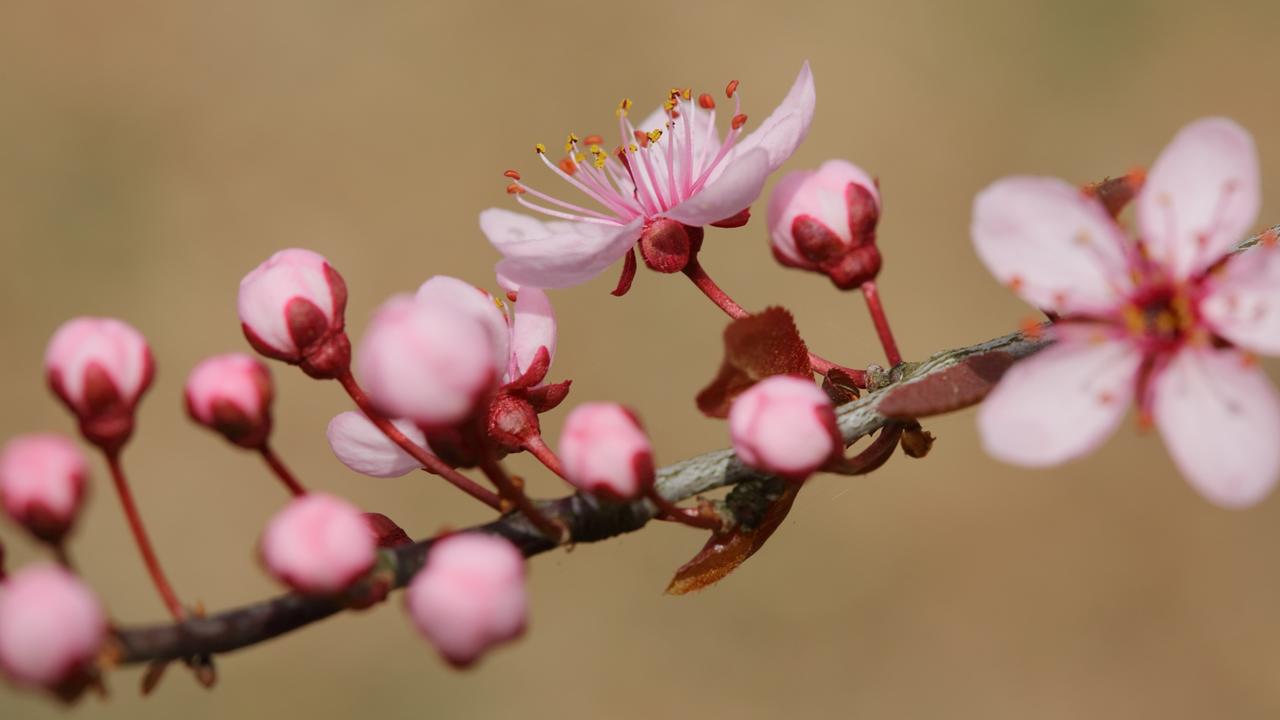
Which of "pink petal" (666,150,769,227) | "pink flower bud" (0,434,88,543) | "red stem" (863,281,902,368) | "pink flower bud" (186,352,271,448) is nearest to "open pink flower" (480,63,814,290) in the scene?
"pink petal" (666,150,769,227)

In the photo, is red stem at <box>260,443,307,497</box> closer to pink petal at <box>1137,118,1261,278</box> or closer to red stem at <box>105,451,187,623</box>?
red stem at <box>105,451,187,623</box>

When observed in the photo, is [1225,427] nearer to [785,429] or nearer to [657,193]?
[785,429]

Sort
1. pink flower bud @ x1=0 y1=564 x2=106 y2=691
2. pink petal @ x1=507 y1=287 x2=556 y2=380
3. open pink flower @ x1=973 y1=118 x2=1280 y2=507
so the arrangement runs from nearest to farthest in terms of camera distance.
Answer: pink flower bud @ x1=0 y1=564 x2=106 y2=691 < open pink flower @ x1=973 y1=118 x2=1280 y2=507 < pink petal @ x1=507 y1=287 x2=556 y2=380

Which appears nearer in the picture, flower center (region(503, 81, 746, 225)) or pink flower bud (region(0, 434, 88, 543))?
pink flower bud (region(0, 434, 88, 543))

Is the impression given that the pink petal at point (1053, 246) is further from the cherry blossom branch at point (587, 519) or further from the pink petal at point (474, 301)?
the pink petal at point (474, 301)

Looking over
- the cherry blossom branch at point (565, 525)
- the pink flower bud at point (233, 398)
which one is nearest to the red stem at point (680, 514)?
the cherry blossom branch at point (565, 525)

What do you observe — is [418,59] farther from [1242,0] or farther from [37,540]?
[37,540]

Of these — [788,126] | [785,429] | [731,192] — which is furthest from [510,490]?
[788,126]

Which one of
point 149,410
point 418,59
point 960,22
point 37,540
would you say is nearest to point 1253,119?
point 960,22
